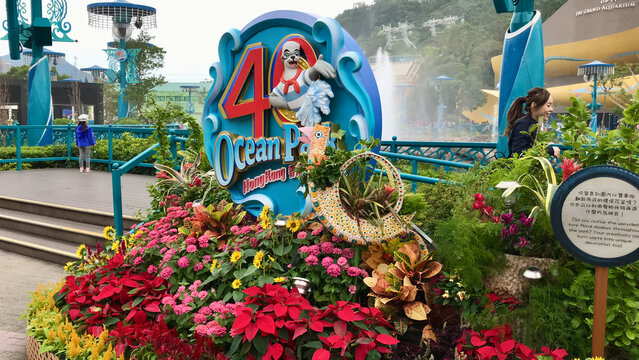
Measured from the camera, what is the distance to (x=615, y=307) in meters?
2.67

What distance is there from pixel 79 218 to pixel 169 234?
365 cm

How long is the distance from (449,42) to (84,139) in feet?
125

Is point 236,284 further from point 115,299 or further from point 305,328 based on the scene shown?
point 115,299

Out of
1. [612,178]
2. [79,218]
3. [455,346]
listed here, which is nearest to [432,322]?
[455,346]

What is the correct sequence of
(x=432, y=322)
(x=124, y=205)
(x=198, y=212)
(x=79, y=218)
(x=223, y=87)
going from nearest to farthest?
1. (x=432, y=322)
2. (x=198, y=212)
3. (x=223, y=87)
4. (x=79, y=218)
5. (x=124, y=205)

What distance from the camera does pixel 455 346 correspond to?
9.72 ft

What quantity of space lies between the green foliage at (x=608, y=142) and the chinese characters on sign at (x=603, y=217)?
0.51 m

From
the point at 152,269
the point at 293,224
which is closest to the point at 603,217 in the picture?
the point at 293,224

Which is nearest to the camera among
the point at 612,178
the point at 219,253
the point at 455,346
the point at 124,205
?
the point at 612,178

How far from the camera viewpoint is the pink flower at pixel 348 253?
3.72 meters

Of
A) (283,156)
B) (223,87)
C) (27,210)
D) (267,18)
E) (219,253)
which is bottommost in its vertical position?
(27,210)

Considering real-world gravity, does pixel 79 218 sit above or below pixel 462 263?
below

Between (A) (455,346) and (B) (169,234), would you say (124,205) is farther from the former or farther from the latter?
(A) (455,346)

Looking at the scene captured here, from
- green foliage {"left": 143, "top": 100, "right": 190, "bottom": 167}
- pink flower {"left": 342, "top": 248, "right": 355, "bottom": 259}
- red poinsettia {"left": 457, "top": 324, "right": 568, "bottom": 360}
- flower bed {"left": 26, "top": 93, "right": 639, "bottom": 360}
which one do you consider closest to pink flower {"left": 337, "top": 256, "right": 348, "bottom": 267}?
flower bed {"left": 26, "top": 93, "right": 639, "bottom": 360}
